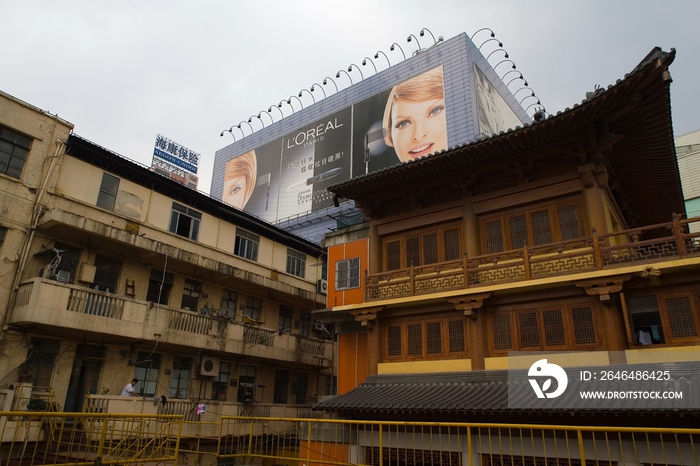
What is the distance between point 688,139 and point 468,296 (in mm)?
35958

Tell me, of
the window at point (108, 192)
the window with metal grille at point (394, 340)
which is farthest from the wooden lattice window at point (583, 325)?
the window at point (108, 192)

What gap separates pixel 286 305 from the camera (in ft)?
97.9

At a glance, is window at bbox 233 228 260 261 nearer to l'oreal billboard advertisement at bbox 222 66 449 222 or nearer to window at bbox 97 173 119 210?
window at bbox 97 173 119 210

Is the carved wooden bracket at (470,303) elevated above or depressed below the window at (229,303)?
below

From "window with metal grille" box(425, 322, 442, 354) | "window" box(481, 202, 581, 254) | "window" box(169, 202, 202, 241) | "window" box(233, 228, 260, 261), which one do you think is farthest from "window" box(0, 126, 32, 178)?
"window" box(481, 202, 581, 254)

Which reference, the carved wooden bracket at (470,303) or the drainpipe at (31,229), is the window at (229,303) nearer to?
the drainpipe at (31,229)

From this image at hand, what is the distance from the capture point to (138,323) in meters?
20.0

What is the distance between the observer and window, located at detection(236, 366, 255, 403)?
83.9 feet

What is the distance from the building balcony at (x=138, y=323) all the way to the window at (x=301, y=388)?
7.21ft

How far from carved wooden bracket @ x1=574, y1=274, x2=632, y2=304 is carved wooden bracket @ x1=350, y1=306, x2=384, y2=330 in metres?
7.24

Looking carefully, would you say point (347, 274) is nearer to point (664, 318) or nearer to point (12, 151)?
point (664, 318)

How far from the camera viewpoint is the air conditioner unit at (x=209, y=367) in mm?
23172

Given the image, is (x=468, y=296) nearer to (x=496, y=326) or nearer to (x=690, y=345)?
(x=496, y=326)

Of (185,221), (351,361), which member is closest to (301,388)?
(351,361)
